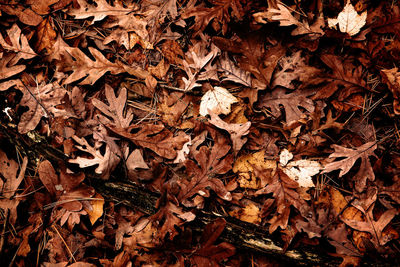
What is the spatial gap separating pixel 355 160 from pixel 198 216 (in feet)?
4.30

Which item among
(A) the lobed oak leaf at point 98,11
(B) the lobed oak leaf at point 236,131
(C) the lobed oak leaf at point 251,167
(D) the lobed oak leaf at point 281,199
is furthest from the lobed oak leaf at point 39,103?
(D) the lobed oak leaf at point 281,199

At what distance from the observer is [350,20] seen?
6.34ft

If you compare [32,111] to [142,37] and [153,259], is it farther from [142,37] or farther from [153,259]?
[153,259]

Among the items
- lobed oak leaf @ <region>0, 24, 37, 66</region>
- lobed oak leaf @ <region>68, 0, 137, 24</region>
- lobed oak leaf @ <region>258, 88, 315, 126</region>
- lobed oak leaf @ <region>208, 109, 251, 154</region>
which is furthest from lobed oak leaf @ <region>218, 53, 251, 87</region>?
lobed oak leaf @ <region>0, 24, 37, 66</region>

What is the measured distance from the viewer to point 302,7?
2.08m

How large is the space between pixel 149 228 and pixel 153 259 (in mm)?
252

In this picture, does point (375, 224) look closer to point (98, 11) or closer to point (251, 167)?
point (251, 167)

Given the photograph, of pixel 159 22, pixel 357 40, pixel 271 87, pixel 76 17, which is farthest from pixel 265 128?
pixel 76 17

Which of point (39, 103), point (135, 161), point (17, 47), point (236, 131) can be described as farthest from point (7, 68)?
point (236, 131)

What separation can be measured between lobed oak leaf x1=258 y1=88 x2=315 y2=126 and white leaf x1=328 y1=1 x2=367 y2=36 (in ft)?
2.02

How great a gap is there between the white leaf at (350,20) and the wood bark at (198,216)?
1.75 meters

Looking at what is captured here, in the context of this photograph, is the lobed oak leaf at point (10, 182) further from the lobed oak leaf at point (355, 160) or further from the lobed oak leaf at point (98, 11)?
the lobed oak leaf at point (355, 160)

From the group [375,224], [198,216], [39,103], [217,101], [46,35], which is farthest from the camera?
[46,35]

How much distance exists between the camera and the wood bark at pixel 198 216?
5.86 feet
